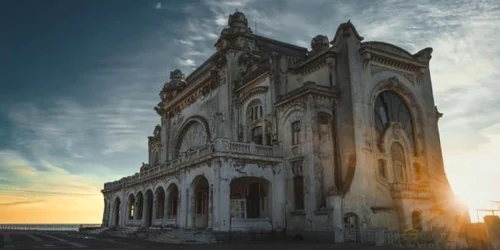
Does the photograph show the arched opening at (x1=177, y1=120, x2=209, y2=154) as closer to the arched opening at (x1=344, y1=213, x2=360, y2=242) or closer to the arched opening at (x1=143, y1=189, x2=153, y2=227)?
A: the arched opening at (x1=143, y1=189, x2=153, y2=227)

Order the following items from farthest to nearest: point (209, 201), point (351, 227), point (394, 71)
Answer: point (394, 71) < point (209, 201) < point (351, 227)

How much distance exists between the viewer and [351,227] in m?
27.8

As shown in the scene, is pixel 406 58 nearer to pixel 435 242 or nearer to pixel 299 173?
pixel 299 173

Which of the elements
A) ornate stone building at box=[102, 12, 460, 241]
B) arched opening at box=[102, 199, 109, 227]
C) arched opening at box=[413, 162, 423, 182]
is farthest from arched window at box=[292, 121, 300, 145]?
arched opening at box=[102, 199, 109, 227]

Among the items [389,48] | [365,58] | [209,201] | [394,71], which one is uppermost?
[389,48]

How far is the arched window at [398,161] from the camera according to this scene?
32219mm

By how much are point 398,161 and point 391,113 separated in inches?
154

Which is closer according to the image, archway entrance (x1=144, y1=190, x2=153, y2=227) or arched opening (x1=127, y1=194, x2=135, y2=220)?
archway entrance (x1=144, y1=190, x2=153, y2=227)

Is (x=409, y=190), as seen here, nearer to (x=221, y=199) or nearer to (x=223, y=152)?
(x=221, y=199)

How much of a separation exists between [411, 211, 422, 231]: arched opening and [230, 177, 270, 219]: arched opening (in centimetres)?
1041

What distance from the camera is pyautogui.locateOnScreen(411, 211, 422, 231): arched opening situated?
29.6 metres

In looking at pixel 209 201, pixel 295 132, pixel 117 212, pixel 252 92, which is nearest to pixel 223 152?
pixel 209 201

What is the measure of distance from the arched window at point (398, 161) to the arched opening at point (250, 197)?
986 centimetres

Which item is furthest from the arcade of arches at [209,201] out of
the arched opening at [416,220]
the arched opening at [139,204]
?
the arched opening at [416,220]
